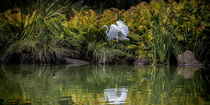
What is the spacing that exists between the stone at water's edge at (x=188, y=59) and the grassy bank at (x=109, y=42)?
0.36 meters

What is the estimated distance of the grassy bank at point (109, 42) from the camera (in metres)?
9.59

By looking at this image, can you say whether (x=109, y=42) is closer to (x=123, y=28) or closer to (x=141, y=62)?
(x=123, y=28)

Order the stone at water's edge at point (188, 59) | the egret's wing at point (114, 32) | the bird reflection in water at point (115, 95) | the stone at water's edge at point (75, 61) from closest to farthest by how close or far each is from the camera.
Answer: the bird reflection in water at point (115, 95) < the stone at water's edge at point (188, 59) < the stone at water's edge at point (75, 61) < the egret's wing at point (114, 32)

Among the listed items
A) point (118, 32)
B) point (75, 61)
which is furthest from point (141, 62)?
point (75, 61)

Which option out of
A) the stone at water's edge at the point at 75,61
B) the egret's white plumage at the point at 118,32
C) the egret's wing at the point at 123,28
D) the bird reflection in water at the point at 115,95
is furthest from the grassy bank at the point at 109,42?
the bird reflection in water at the point at 115,95

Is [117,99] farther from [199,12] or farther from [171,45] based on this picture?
[199,12]

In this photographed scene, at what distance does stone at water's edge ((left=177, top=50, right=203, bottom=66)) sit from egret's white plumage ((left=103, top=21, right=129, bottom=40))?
6.52 ft

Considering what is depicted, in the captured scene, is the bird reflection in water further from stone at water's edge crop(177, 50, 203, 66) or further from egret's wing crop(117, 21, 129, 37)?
egret's wing crop(117, 21, 129, 37)

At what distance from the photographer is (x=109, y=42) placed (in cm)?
1064

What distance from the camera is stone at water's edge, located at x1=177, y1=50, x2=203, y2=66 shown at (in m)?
9.17

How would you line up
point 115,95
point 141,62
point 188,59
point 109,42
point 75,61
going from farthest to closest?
point 109,42
point 75,61
point 141,62
point 188,59
point 115,95

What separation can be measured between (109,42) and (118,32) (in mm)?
581

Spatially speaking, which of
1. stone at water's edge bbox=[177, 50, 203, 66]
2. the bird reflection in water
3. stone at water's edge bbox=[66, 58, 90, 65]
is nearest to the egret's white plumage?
stone at water's edge bbox=[66, 58, 90, 65]

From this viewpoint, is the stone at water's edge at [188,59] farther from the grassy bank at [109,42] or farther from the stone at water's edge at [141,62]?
the stone at water's edge at [141,62]
